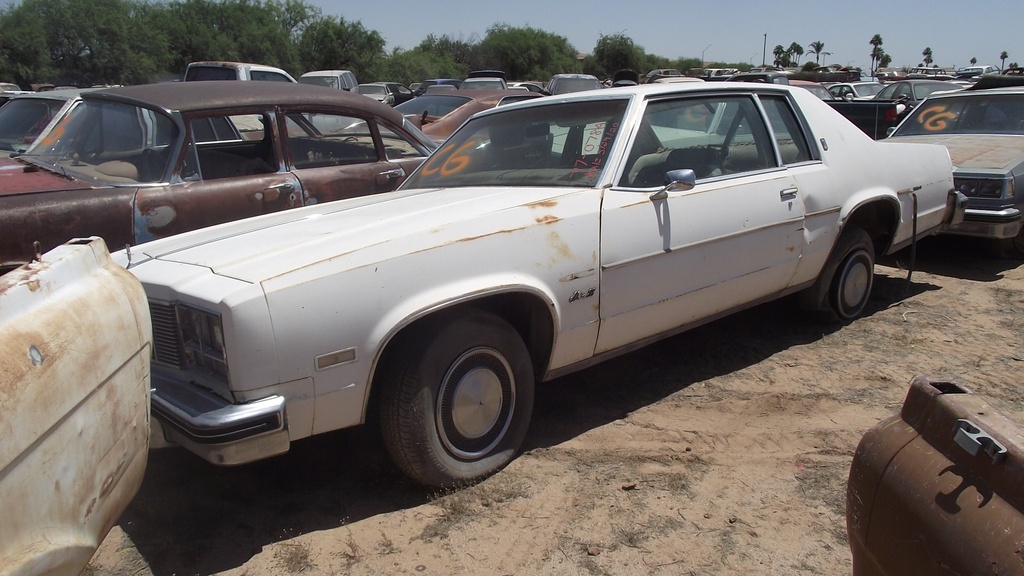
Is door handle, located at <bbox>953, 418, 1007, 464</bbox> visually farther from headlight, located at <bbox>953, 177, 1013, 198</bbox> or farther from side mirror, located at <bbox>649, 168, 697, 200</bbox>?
headlight, located at <bbox>953, 177, 1013, 198</bbox>

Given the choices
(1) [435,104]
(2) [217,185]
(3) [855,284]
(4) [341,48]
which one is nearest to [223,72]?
(1) [435,104]

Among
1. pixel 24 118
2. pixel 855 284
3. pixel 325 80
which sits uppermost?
pixel 325 80

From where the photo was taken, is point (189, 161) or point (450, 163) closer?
point (450, 163)

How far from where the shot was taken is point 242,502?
3.12 m

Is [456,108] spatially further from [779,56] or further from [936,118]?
[779,56]

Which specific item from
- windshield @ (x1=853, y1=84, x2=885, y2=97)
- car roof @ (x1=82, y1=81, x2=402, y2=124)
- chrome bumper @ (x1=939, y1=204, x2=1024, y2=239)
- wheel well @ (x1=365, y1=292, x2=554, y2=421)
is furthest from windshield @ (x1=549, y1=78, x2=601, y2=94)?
wheel well @ (x1=365, y1=292, x2=554, y2=421)

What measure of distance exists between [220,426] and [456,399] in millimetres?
885

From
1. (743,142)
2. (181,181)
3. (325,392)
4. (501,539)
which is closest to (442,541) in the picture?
(501,539)

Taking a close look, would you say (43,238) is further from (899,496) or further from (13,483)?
(899,496)

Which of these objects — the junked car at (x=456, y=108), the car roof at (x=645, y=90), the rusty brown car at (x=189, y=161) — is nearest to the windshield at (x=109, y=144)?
the rusty brown car at (x=189, y=161)

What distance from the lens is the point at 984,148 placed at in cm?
710

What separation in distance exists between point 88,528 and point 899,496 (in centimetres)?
182

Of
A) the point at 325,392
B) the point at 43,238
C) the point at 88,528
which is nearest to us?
the point at 88,528

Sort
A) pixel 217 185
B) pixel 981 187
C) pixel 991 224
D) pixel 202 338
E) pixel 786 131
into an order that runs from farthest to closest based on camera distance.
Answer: pixel 981 187 < pixel 991 224 < pixel 217 185 < pixel 786 131 < pixel 202 338
